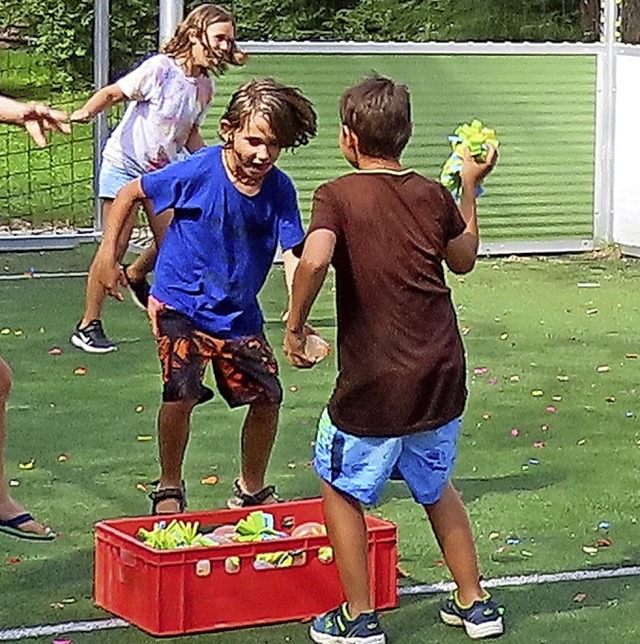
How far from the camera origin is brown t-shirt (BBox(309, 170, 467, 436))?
5199mm

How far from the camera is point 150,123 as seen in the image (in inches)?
393

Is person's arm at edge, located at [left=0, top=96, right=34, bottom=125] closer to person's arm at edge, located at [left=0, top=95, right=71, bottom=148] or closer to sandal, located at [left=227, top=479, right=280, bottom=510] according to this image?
person's arm at edge, located at [left=0, top=95, right=71, bottom=148]

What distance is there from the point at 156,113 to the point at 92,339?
126 cm

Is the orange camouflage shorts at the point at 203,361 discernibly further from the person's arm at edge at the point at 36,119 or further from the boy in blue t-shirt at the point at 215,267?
the person's arm at edge at the point at 36,119

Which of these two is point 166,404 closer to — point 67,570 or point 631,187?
point 67,570

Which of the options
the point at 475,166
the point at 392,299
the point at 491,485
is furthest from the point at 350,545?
the point at 491,485

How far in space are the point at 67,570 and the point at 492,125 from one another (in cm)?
896

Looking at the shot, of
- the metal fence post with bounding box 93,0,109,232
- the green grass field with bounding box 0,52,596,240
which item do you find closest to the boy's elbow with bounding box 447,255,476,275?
the green grass field with bounding box 0,52,596,240

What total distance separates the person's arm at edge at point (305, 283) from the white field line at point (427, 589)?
101 cm

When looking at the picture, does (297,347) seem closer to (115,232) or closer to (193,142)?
(115,232)

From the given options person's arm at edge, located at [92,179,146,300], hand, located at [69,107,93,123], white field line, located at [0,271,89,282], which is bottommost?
white field line, located at [0,271,89,282]

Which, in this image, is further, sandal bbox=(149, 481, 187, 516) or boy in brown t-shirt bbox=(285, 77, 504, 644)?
Answer: sandal bbox=(149, 481, 187, 516)

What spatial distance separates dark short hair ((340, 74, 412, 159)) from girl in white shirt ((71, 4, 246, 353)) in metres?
3.71

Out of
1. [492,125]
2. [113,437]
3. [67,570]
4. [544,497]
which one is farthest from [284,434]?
[492,125]
